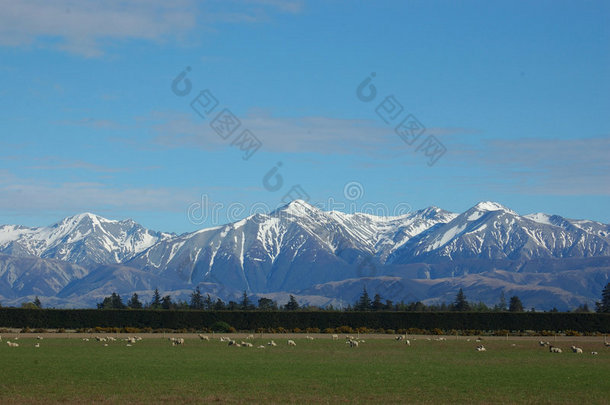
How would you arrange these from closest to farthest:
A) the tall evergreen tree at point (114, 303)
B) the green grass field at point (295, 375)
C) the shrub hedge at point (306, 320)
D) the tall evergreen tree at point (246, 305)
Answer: the green grass field at point (295, 375)
the shrub hedge at point (306, 320)
the tall evergreen tree at point (246, 305)
the tall evergreen tree at point (114, 303)

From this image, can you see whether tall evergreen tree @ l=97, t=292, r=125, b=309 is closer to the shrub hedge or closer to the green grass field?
the shrub hedge

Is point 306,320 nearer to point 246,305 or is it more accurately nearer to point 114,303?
point 246,305

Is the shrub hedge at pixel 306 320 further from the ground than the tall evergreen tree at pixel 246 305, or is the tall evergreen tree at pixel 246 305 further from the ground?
the tall evergreen tree at pixel 246 305

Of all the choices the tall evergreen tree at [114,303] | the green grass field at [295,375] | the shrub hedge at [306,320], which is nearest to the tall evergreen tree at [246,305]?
the tall evergreen tree at [114,303]

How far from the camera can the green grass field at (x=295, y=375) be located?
89.9 ft

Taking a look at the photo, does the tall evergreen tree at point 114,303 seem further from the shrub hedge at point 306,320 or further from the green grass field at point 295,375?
the green grass field at point 295,375

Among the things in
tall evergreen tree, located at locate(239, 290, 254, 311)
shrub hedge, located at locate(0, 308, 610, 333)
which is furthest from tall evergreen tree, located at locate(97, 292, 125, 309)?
shrub hedge, located at locate(0, 308, 610, 333)

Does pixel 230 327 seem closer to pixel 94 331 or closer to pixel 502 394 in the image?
pixel 94 331

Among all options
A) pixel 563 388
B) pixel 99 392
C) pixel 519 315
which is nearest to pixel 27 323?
pixel 519 315

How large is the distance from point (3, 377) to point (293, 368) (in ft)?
39.7

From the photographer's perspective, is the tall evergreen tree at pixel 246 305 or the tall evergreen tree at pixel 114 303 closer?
the tall evergreen tree at pixel 246 305

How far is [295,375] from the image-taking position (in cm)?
3425

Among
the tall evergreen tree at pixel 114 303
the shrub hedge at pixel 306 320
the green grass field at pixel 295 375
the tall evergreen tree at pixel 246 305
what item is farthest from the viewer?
the tall evergreen tree at pixel 114 303

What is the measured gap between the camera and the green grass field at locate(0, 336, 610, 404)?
27.4 meters
